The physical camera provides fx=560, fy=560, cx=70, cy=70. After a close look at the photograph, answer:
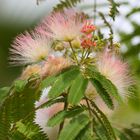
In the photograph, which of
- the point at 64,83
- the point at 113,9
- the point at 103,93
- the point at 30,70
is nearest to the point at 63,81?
the point at 64,83

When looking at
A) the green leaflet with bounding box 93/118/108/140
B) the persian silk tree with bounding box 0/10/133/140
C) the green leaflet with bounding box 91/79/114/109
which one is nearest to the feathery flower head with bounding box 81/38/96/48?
the persian silk tree with bounding box 0/10/133/140

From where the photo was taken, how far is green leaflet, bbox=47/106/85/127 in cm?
142

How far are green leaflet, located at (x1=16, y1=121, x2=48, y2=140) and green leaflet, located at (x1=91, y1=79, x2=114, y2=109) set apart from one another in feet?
0.60

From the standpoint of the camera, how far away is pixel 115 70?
1561mm

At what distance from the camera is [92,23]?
1570 mm

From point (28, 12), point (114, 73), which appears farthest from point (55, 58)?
point (28, 12)

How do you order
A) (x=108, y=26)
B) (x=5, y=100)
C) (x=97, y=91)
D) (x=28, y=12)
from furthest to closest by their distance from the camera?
(x=28, y=12)
(x=108, y=26)
(x=5, y=100)
(x=97, y=91)

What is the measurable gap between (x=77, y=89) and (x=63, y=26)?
9.3 inches

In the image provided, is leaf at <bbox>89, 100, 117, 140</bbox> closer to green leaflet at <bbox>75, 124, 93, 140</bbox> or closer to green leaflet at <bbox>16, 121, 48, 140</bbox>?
green leaflet at <bbox>75, 124, 93, 140</bbox>

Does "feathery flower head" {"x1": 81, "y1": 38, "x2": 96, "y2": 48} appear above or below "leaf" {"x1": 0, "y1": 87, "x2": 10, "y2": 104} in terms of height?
below

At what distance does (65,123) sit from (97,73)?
0.16m

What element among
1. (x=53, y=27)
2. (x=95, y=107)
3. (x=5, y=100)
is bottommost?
(x=95, y=107)

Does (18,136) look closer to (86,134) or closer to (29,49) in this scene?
(86,134)

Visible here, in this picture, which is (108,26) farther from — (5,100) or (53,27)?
(5,100)
